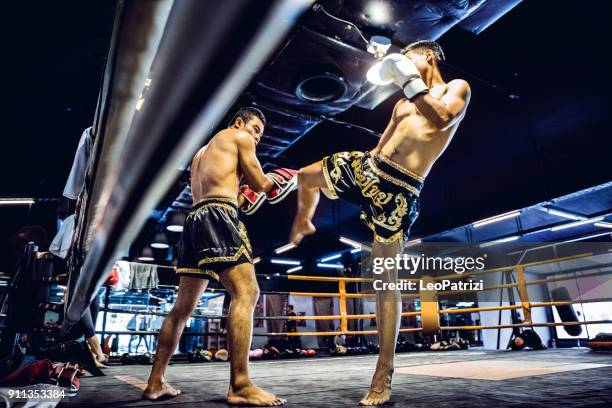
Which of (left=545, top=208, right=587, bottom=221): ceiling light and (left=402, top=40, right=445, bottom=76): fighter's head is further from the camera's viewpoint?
(left=545, top=208, right=587, bottom=221): ceiling light

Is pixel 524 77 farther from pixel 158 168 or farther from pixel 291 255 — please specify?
pixel 291 255

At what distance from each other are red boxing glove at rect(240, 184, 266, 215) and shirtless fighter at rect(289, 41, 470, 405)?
0.43 m

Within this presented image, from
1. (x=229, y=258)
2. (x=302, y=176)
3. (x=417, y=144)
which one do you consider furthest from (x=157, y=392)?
(x=417, y=144)

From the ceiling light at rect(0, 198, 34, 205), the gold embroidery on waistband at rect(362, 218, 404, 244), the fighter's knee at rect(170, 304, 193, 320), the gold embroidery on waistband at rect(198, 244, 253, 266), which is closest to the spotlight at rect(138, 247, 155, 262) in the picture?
the ceiling light at rect(0, 198, 34, 205)

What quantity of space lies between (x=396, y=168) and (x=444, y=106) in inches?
15.0

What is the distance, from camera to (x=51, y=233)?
8.80 meters

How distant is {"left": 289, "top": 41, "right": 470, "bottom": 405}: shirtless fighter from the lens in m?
1.88

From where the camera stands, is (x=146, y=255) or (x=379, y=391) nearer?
(x=379, y=391)

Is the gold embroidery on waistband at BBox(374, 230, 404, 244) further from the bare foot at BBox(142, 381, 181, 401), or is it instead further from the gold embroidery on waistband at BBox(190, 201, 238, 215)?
the bare foot at BBox(142, 381, 181, 401)

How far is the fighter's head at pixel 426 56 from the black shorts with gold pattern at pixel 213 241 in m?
1.42

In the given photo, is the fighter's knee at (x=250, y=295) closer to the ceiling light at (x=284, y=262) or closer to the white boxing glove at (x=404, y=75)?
the white boxing glove at (x=404, y=75)

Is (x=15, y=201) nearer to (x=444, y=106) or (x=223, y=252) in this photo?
(x=223, y=252)

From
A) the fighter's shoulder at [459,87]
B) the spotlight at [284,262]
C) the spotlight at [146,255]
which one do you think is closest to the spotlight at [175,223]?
the spotlight at [146,255]

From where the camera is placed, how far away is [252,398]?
5.31 ft
